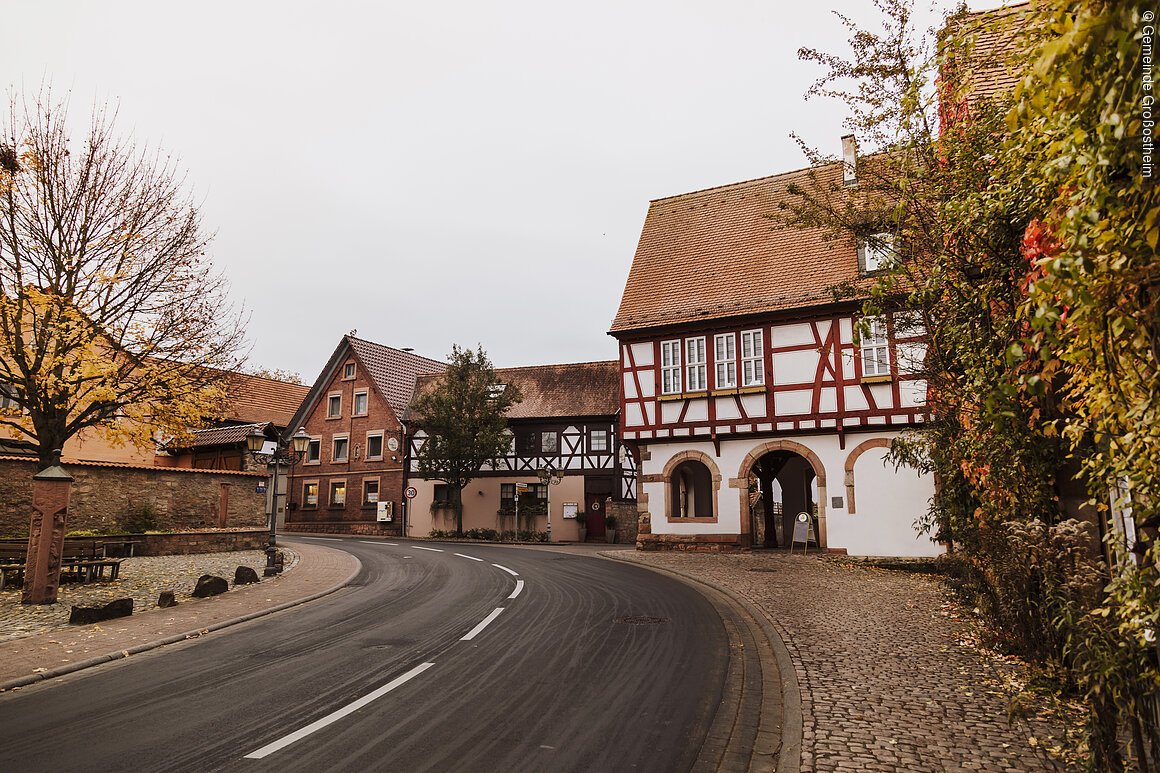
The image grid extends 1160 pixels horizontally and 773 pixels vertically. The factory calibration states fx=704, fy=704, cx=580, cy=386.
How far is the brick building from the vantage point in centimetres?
3819

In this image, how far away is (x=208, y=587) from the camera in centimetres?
1356

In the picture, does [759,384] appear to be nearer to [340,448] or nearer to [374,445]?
[374,445]

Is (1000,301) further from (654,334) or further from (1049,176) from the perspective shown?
(654,334)

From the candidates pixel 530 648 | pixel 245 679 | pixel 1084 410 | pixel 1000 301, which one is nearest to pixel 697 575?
pixel 530 648

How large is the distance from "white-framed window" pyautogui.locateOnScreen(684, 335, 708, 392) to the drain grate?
1351 cm

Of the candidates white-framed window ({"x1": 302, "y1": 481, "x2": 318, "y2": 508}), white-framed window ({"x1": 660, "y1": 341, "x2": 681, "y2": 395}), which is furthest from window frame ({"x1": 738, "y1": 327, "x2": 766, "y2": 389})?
white-framed window ({"x1": 302, "y1": 481, "x2": 318, "y2": 508})

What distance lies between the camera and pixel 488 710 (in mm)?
6176

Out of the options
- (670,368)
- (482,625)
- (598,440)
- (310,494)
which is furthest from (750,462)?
(310,494)

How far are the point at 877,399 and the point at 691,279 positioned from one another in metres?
7.58

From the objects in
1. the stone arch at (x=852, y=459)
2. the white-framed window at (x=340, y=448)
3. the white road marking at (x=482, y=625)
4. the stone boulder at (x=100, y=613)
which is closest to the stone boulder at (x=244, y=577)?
the stone boulder at (x=100, y=613)

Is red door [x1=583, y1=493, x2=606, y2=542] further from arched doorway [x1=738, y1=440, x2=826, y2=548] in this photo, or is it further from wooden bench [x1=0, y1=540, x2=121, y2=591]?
wooden bench [x1=0, y1=540, x2=121, y2=591]

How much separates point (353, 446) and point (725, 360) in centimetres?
2439

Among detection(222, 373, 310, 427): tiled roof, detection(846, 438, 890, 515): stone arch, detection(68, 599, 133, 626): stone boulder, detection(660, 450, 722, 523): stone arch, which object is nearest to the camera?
detection(68, 599, 133, 626): stone boulder

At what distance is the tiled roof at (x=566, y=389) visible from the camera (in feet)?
115
